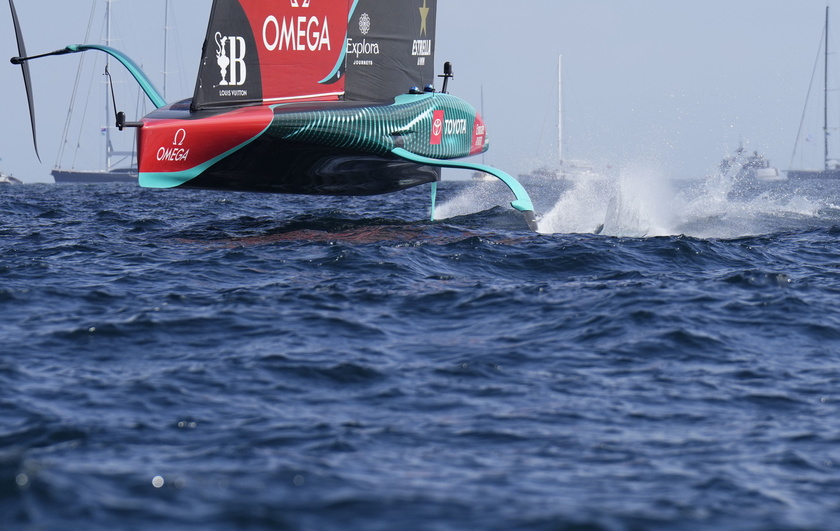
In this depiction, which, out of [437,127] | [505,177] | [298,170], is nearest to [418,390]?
[298,170]

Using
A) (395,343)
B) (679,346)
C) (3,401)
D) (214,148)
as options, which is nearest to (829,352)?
(679,346)

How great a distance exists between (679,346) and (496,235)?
6.17 m

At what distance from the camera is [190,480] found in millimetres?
3912

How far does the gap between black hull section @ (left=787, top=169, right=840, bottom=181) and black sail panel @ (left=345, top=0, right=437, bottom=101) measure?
94.3 metres

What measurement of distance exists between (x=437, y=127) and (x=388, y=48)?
4.83 feet

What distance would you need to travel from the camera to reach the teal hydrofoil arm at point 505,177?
521 inches

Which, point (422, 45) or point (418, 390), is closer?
point (418, 390)

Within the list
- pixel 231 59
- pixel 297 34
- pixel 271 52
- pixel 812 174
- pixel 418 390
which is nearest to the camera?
pixel 418 390

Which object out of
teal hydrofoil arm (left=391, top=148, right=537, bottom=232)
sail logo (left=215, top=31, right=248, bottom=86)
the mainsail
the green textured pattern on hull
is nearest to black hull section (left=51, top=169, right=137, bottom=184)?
the green textured pattern on hull

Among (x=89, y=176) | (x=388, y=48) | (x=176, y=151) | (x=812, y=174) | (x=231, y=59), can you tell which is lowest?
(x=89, y=176)

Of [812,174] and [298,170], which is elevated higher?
[298,170]

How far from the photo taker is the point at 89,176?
86.1 metres

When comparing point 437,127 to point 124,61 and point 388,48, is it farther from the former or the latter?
point 124,61

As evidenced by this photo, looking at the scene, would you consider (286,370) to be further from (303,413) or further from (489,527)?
(489,527)
